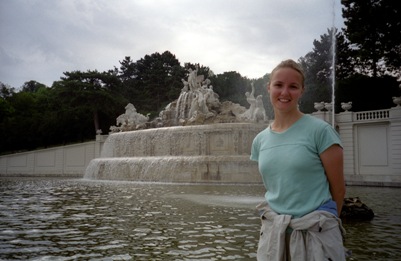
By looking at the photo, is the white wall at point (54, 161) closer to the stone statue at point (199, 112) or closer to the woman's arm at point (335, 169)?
the stone statue at point (199, 112)

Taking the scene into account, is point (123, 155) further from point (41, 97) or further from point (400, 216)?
point (41, 97)

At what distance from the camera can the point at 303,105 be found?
103 ft

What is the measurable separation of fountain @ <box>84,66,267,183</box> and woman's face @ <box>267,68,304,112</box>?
14.7 meters

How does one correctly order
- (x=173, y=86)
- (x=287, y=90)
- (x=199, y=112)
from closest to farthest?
1. (x=287, y=90)
2. (x=199, y=112)
3. (x=173, y=86)

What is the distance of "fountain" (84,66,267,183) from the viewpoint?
16.6 meters

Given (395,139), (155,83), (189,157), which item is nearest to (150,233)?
(189,157)

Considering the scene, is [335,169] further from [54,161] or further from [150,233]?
[54,161]

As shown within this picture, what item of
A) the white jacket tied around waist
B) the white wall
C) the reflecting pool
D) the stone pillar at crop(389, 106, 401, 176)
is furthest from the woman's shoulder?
the white wall

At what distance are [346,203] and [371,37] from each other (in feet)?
72.2

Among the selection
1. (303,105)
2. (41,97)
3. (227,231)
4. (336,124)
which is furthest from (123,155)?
(41,97)

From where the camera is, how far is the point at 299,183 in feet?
5.73

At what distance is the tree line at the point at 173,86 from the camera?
25.4m

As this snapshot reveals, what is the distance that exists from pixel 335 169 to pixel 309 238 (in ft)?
1.06

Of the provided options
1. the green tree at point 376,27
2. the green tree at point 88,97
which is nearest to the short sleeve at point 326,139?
the green tree at point 376,27
